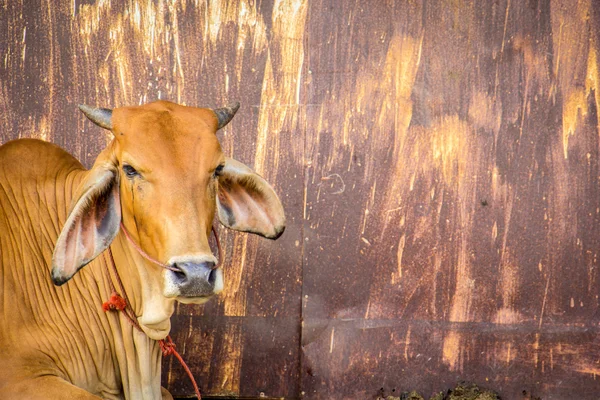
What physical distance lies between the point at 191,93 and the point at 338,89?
0.80m

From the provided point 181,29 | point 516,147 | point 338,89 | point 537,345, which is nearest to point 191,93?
point 181,29

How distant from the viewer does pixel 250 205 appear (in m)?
3.94

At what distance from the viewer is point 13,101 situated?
471cm

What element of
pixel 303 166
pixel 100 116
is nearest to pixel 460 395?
pixel 303 166

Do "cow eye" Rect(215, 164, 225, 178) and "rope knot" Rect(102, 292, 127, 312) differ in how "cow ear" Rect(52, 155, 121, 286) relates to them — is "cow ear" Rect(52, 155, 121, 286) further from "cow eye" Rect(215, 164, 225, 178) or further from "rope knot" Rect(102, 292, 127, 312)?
"cow eye" Rect(215, 164, 225, 178)

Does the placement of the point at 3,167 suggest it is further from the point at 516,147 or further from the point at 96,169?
the point at 516,147

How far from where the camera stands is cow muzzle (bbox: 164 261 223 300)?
3137 mm

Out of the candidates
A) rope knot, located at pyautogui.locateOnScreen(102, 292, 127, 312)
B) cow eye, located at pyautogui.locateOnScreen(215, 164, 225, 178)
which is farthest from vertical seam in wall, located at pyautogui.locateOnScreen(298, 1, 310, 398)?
rope knot, located at pyautogui.locateOnScreen(102, 292, 127, 312)

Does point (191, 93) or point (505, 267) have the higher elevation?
point (191, 93)

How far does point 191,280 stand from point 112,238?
539 millimetres

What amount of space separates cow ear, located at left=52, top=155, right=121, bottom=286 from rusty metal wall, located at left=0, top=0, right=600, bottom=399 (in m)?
1.22

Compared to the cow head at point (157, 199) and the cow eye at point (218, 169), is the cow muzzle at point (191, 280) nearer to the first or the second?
the cow head at point (157, 199)

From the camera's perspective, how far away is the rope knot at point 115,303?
3.67m

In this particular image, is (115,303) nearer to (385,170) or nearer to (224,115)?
→ (224,115)
